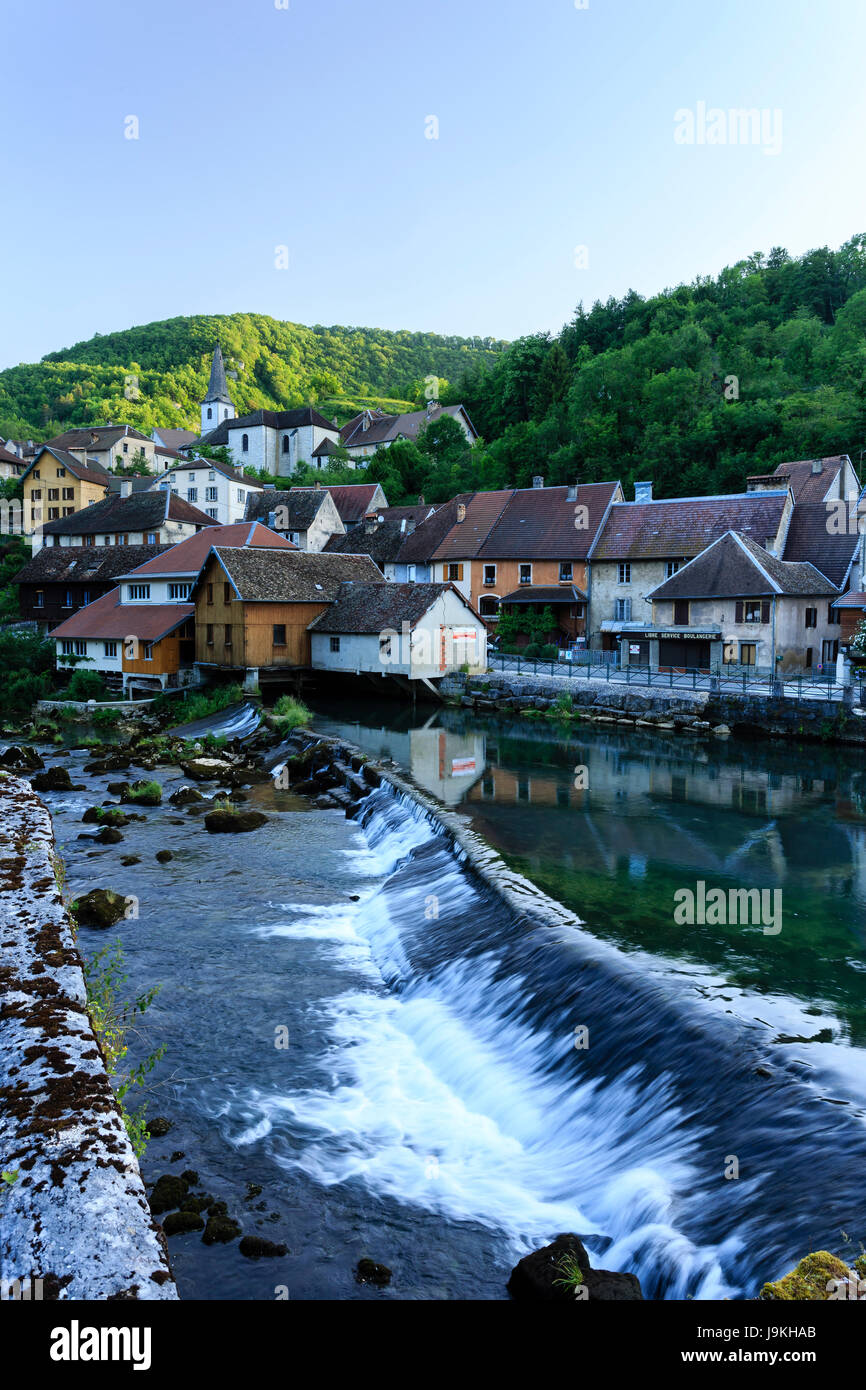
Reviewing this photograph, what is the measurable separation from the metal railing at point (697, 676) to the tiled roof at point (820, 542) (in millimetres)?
5802

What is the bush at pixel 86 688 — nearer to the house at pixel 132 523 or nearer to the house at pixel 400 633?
the house at pixel 400 633

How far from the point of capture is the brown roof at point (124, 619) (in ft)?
143

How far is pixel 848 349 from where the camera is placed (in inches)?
2660

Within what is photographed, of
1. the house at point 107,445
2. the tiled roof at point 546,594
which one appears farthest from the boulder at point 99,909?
the house at point 107,445

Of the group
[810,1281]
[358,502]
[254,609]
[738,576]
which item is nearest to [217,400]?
[358,502]

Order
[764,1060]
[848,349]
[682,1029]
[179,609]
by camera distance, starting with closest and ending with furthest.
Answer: [764,1060] → [682,1029] → [179,609] → [848,349]

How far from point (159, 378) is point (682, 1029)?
442 ft

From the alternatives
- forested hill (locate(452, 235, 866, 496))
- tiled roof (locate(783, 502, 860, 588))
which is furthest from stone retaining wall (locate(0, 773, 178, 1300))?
forested hill (locate(452, 235, 866, 496))

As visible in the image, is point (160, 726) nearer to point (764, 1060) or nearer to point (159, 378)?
point (764, 1060)

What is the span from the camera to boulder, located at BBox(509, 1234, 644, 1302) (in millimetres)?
6152

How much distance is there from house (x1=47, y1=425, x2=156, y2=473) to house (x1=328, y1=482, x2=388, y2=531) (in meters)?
38.3

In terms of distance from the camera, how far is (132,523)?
207 ft

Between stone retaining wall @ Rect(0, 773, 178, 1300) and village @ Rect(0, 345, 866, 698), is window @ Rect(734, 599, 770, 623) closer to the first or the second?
village @ Rect(0, 345, 866, 698)

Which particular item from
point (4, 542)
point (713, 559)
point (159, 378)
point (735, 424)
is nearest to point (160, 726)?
point (713, 559)
